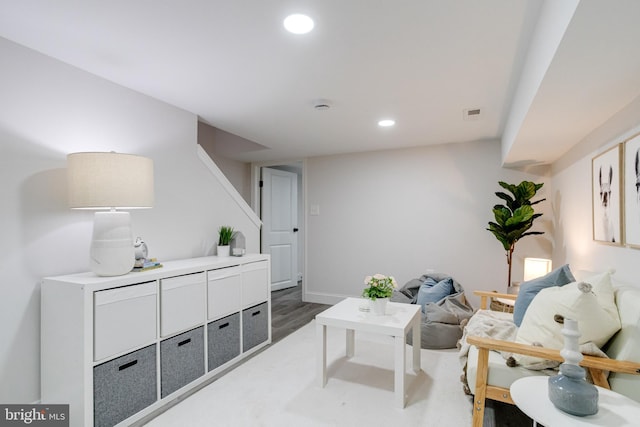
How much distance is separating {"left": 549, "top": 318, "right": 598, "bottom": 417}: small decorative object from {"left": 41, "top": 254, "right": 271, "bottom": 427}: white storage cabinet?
2.10 metres

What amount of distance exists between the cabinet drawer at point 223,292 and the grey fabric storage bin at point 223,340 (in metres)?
0.07

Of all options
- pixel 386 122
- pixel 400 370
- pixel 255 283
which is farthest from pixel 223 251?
pixel 386 122

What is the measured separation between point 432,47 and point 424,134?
182cm

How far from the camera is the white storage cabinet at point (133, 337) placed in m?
1.72

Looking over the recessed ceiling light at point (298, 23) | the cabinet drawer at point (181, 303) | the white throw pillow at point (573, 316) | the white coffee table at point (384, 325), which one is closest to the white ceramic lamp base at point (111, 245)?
the cabinet drawer at point (181, 303)

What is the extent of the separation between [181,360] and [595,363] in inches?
92.6

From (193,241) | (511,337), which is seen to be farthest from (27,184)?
(511,337)

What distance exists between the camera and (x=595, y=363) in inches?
56.6

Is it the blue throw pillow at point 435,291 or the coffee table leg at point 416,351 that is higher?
the blue throw pillow at point 435,291

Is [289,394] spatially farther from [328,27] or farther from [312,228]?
[312,228]

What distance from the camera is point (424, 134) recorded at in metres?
3.53

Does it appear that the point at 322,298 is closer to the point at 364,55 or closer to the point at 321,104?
the point at 321,104

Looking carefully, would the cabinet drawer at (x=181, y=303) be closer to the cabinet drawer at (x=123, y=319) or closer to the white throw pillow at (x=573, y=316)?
the cabinet drawer at (x=123, y=319)

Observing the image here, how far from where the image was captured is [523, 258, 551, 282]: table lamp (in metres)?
2.99
